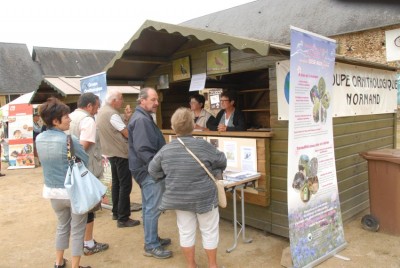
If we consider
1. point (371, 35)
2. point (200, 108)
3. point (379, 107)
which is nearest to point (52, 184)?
point (200, 108)

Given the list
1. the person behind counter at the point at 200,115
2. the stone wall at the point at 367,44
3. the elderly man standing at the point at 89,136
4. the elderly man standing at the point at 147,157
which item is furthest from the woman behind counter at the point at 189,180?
the stone wall at the point at 367,44

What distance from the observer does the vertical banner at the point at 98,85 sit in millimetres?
5391

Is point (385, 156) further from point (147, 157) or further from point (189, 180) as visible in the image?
point (147, 157)

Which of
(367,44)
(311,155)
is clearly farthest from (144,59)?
(367,44)

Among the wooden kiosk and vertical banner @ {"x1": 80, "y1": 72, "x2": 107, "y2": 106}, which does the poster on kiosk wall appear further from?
the wooden kiosk

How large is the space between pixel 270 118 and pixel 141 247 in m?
2.10

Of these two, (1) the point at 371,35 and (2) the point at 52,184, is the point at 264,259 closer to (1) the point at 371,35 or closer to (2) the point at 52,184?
(2) the point at 52,184

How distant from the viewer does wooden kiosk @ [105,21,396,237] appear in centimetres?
383

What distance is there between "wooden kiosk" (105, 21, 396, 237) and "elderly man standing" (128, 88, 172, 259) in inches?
38.6

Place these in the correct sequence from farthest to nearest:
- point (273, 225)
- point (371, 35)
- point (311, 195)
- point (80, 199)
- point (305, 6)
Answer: point (305, 6) < point (371, 35) < point (273, 225) < point (311, 195) < point (80, 199)

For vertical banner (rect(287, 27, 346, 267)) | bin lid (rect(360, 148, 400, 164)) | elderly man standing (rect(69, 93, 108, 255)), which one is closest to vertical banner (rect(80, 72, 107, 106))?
elderly man standing (rect(69, 93, 108, 255))

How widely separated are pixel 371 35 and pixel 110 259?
62.2 feet

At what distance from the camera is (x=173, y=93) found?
6590mm

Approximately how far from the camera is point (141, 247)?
4.00 m
